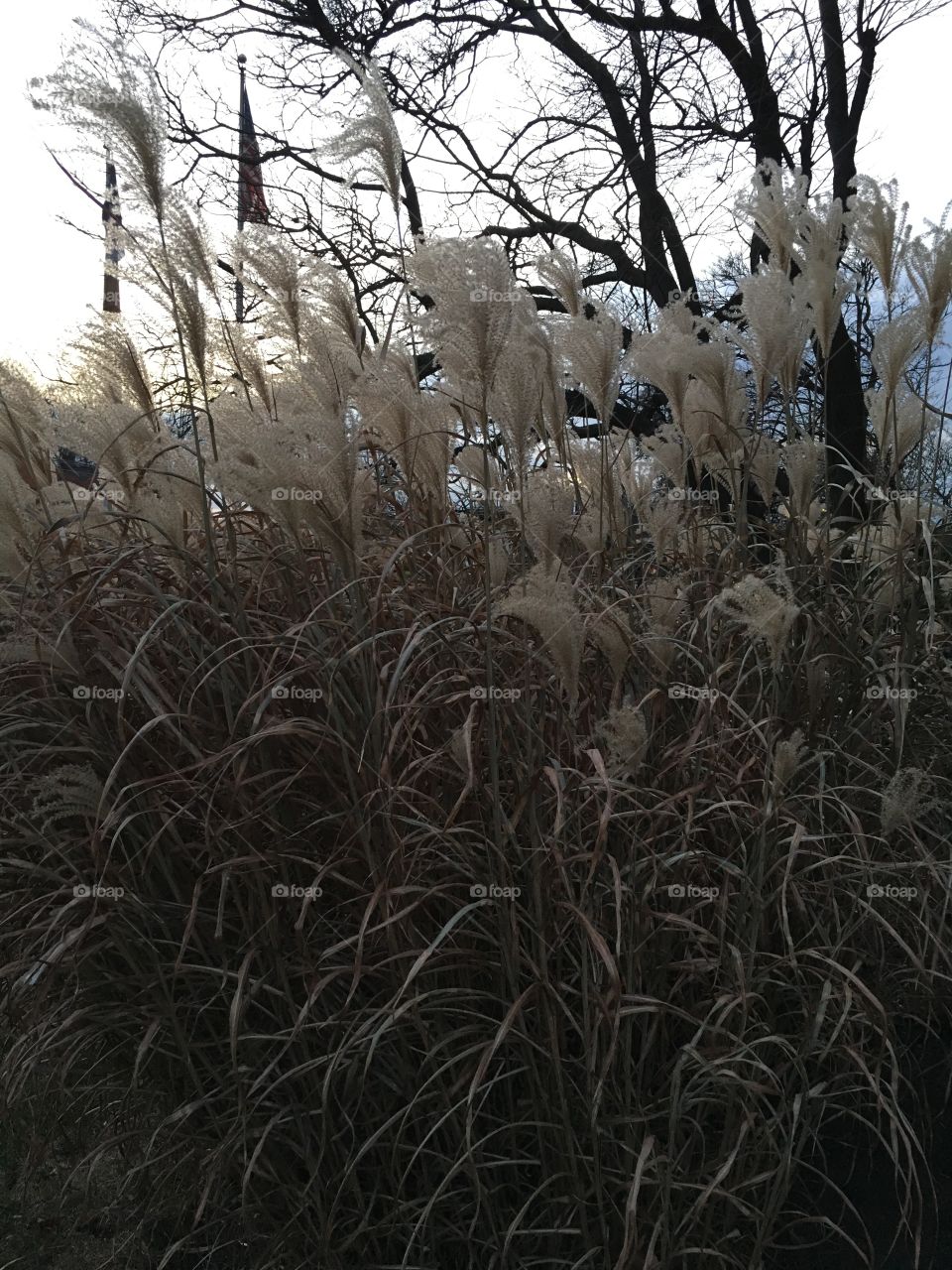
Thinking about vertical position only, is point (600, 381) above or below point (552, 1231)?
above

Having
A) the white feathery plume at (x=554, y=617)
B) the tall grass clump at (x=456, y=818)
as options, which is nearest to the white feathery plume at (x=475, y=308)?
the tall grass clump at (x=456, y=818)

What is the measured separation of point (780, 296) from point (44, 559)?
5.15ft

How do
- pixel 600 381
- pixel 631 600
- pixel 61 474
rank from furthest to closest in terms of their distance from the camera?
pixel 61 474 < pixel 631 600 < pixel 600 381

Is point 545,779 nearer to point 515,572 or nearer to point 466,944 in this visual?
point 466,944

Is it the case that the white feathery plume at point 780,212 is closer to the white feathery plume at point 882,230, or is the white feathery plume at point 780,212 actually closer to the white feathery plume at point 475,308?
the white feathery plume at point 882,230

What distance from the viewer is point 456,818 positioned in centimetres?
184

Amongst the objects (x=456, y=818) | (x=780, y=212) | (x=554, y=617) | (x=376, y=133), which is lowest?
(x=456, y=818)

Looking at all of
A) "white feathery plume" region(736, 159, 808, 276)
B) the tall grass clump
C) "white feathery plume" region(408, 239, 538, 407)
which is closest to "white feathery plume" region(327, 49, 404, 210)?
the tall grass clump

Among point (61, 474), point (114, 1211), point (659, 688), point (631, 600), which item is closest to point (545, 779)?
point (659, 688)

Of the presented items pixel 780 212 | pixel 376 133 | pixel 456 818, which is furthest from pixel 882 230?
pixel 456 818

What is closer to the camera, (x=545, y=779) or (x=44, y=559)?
(x=545, y=779)

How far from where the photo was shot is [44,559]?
245cm

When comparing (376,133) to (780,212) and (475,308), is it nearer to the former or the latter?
(475,308)

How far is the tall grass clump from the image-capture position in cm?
161
